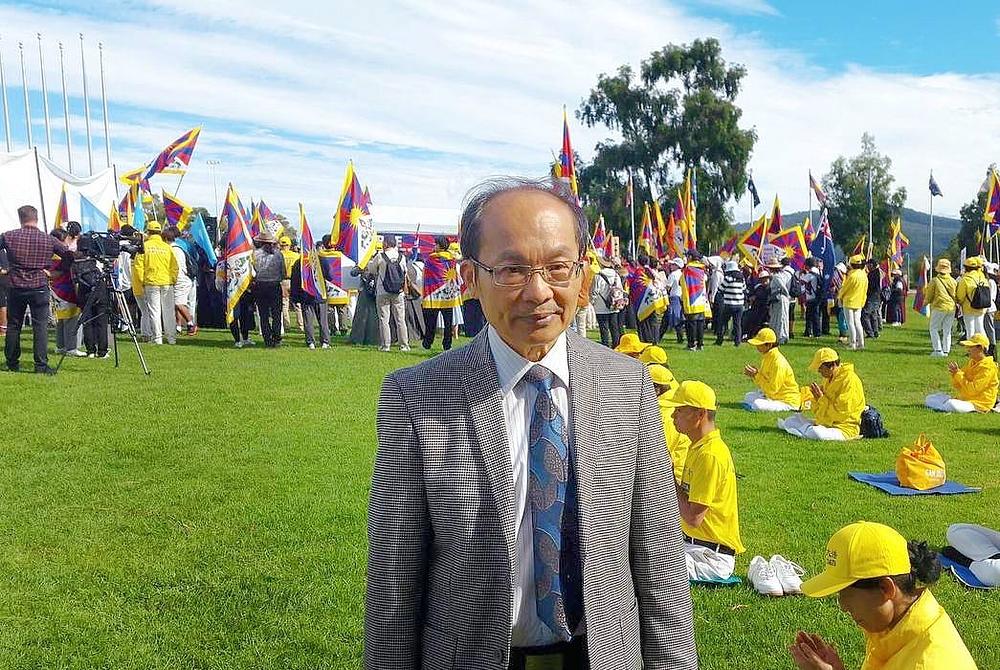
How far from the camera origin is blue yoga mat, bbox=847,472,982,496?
25.1 feet

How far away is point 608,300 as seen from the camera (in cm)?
1695

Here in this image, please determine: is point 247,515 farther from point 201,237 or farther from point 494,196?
point 201,237

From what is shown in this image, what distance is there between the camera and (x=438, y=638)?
2010 mm

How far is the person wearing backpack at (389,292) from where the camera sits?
1638 cm

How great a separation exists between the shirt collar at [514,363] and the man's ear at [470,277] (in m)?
0.10

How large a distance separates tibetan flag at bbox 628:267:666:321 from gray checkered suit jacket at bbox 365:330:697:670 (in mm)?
15871

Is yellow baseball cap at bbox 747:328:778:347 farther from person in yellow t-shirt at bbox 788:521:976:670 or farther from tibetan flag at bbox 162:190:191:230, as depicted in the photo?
tibetan flag at bbox 162:190:191:230

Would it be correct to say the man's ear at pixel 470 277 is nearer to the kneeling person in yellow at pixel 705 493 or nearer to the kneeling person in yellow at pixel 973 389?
the kneeling person in yellow at pixel 705 493

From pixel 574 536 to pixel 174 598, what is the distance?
390 cm

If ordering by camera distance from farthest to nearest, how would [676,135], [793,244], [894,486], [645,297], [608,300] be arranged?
[676,135], [793,244], [645,297], [608,300], [894,486]

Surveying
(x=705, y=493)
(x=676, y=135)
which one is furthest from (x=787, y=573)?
(x=676, y=135)

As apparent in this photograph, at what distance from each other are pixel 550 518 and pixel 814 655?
2079 mm

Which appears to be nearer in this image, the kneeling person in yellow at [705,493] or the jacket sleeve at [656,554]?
the jacket sleeve at [656,554]

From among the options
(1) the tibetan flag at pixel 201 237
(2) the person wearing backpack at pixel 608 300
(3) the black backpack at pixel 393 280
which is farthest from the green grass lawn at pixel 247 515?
(1) the tibetan flag at pixel 201 237
